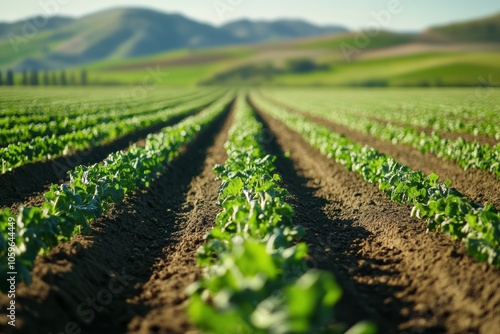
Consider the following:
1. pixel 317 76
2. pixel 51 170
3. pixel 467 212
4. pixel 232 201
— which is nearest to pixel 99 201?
pixel 232 201

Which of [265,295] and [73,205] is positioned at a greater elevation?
[73,205]

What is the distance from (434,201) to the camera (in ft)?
22.4

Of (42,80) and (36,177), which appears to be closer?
(36,177)

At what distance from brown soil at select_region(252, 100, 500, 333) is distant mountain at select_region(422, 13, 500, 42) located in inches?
4679

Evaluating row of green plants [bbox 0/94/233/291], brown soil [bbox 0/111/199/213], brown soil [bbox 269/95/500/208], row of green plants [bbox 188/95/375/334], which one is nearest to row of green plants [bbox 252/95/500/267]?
brown soil [bbox 269/95/500/208]

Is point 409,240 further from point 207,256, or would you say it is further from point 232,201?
point 207,256

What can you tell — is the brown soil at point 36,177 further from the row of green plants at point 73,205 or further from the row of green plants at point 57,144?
the row of green plants at point 73,205

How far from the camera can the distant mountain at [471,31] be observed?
361ft

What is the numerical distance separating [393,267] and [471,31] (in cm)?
12807

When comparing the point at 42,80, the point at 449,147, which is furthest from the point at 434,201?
the point at 42,80

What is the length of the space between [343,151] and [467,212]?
6.99 metres

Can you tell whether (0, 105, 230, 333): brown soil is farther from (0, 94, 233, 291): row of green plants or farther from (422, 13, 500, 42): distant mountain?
(422, 13, 500, 42): distant mountain

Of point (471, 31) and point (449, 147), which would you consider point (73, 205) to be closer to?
point (449, 147)

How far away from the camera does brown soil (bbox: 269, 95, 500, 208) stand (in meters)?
10.1
